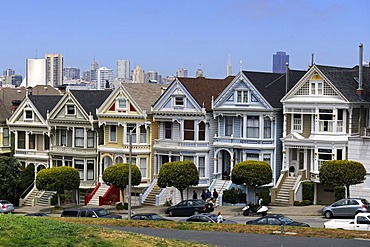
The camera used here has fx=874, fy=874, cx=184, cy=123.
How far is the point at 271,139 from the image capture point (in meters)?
63.4

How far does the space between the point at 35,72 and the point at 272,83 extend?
213ft

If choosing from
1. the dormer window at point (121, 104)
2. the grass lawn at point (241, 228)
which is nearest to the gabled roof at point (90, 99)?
the dormer window at point (121, 104)

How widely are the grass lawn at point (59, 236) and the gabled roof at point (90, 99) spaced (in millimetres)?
37109

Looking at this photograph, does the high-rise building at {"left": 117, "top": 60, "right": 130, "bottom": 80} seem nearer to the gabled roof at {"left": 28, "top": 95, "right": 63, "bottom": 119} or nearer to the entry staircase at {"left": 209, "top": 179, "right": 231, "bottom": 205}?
the gabled roof at {"left": 28, "top": 95, "right": 63, "bottom": 119}

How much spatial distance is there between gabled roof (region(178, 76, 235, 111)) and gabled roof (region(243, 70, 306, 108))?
4.25 m

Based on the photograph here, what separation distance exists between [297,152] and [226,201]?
622 cm

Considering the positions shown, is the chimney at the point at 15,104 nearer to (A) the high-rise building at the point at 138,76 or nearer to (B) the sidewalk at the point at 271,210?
(B) the sidewalk at the point at 271,210

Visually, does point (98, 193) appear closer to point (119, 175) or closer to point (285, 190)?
point (119, 175)

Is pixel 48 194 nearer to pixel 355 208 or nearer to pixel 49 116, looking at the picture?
pixel 49 116

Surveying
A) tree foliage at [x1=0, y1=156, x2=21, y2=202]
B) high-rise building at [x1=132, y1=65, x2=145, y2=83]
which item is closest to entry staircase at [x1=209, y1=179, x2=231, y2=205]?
tree foliage at [x1=0, y1=156, x2=21, y2=202]

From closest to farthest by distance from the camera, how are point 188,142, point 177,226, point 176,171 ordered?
point 177,226, point 176,171, point 188,142

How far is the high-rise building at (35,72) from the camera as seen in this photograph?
402 feet

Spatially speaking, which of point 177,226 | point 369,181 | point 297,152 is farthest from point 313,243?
point 297,152

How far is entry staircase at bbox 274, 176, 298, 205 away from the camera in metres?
61.0
